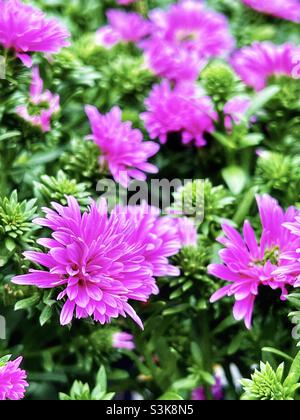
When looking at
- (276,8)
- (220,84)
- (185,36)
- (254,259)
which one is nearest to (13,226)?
(254,259)

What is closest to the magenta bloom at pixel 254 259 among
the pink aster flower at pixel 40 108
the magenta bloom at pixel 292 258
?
the magenta bloom at pixel 292 258

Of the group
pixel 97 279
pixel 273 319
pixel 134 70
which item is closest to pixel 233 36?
pixel 134 70

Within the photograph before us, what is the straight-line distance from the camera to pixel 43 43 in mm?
1012

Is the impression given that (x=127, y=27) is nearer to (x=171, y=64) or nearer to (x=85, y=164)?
(x=171, y=64)

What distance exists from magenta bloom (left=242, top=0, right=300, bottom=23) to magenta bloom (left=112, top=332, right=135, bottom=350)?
752mm

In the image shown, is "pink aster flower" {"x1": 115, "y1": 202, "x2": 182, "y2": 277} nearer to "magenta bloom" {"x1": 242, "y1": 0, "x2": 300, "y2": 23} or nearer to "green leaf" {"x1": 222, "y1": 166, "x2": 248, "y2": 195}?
"green leaf" {"x1": 222, "y1": 166, "x2": 248, "y2": 195}

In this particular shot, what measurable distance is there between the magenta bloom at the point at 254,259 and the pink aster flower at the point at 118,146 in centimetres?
19

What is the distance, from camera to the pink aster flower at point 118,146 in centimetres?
109

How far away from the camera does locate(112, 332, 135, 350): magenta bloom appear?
109 centimetres

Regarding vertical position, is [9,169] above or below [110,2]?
below

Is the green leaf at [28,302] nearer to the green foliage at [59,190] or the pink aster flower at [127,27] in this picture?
the green foliage at [59,190]
